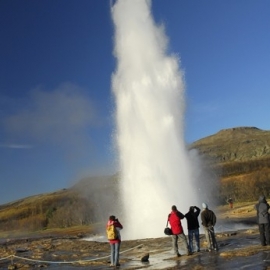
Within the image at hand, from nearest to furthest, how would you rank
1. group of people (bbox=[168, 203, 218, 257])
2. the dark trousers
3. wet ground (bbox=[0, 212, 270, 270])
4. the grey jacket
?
wet ground (bbox=[0, 212, 270, 270]) → the dark trousers → the grey jacket → group of people (bbox=[168, 203, 218, 257])

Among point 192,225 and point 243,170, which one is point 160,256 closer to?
point 192,225

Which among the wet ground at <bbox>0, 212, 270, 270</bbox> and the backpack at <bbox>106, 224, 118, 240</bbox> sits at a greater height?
the backpack at <bbox>106, 224, 118, 240</bbox>

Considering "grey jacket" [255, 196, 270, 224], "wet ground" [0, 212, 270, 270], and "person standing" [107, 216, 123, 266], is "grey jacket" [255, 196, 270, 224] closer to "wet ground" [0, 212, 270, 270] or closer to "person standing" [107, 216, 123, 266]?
"wet ground" [0, 212, 270, 270]

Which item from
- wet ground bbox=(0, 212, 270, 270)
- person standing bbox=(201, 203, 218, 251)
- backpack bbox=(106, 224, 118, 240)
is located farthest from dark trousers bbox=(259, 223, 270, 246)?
backpack bbox=(106, 224, 118, 240)

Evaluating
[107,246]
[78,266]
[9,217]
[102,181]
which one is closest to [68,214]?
[102,181]

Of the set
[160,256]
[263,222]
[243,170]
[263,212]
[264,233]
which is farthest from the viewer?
[243,170]

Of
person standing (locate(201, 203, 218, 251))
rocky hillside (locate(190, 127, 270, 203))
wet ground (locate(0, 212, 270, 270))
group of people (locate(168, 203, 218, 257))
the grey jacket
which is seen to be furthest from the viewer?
rocky hillside (locate(190, 127, 270, 203))

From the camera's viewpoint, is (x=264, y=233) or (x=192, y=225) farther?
(x=192, y=225)

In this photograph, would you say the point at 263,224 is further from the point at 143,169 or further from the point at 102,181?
the point at 102,181

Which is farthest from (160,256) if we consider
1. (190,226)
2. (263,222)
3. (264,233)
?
(263,222)

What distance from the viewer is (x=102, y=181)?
249ft

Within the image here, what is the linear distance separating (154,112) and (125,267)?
710 inches

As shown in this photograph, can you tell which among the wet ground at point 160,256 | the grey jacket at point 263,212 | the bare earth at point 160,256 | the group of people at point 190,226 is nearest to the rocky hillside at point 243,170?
the bare earth at point 160,256

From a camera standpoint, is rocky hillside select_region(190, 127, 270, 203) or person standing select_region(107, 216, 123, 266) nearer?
person standing select_region(107, 216, 123, 266)
